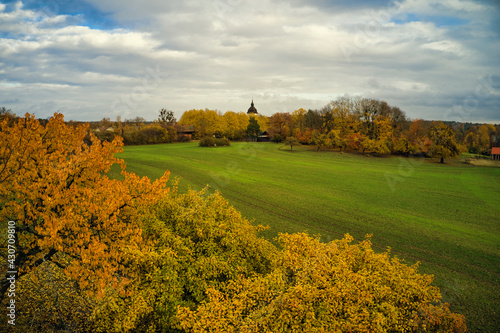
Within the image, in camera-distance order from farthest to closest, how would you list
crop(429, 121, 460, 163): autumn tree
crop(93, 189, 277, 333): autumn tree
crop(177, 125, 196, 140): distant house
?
crop(177, 125, 196, 140): distant house
crop(429, 121, 460, 163): autumn tree
crop(93, 189, 277, 333): autumn tree

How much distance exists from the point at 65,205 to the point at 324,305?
35.6ft

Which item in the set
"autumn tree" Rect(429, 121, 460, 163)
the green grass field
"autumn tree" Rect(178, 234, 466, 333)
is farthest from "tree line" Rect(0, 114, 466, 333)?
"autumn tree" Rect(429, 121, 460, 163)

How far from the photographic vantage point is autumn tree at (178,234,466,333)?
9344 millimetres

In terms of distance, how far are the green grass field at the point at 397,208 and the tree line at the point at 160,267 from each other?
9112 mm

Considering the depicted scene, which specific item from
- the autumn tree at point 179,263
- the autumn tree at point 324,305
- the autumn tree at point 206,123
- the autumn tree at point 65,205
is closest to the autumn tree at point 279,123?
the autumn tree at point 206,123

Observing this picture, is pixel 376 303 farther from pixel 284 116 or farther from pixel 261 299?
pixel 284 116

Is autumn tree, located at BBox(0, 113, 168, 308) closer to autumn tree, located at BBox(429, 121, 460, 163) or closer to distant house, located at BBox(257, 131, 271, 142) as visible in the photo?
autumn tree, located at BBox(429, 121, 460, 163)

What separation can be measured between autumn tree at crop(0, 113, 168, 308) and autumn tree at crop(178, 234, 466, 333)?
4210mm

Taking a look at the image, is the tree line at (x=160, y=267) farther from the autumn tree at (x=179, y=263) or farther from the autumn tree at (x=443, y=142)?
the autumn tree at (x=443, y=142)

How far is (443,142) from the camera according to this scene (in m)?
73.1

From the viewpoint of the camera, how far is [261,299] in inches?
405

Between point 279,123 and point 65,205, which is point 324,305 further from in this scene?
point 279,123

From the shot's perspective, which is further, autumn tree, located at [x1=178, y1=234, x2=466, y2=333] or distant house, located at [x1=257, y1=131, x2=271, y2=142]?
distant house, located at [x1=257, y1=131, x2=271, y2=142]

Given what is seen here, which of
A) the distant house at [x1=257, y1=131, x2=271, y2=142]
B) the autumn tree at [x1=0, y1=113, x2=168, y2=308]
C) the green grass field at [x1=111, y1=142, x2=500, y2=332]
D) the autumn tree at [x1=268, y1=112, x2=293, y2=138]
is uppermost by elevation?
the autumn tree at [x1=268, y1=112, x2=293, y2=138]
